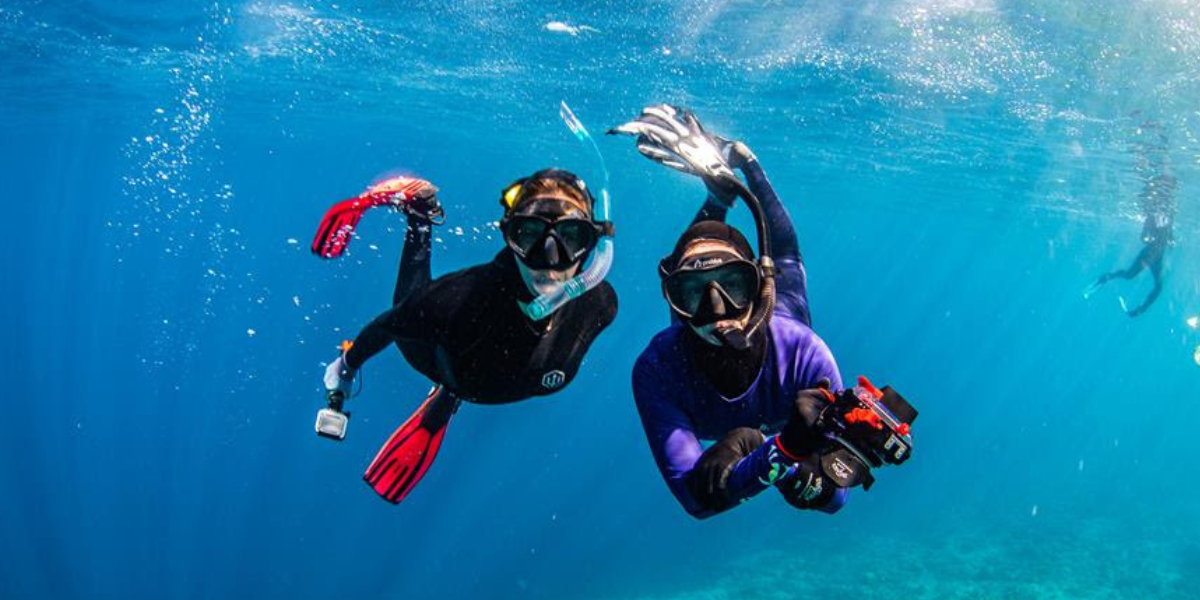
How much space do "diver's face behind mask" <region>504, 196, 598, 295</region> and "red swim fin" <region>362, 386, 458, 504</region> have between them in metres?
2.72

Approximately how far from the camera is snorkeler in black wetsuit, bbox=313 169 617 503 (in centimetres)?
449

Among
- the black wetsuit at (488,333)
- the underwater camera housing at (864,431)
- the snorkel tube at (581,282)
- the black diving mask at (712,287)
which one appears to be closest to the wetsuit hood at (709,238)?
the black diving mask at (712,287)

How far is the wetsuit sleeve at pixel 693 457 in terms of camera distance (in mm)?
3043

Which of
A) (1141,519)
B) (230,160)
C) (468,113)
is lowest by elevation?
(1141,519)

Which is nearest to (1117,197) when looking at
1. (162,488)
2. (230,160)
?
(162,488)

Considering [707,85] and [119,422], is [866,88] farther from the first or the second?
[119,422]

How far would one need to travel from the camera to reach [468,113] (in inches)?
1082

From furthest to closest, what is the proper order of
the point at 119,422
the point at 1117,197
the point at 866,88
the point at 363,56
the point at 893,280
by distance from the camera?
the point at 893,280 < the point at 119,422 < the point at 1117,197 < the point at 363,56 < the point at 866,88

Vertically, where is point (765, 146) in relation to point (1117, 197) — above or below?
above

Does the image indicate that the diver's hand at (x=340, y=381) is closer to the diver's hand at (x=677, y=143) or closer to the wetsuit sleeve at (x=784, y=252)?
the diver's hand at (x=677, y=143)

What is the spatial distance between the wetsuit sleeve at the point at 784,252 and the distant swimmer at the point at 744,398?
56 cm

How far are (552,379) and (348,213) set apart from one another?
87.5 inches

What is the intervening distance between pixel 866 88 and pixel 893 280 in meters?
104

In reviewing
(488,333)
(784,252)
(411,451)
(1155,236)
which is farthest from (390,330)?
(1155,236)
